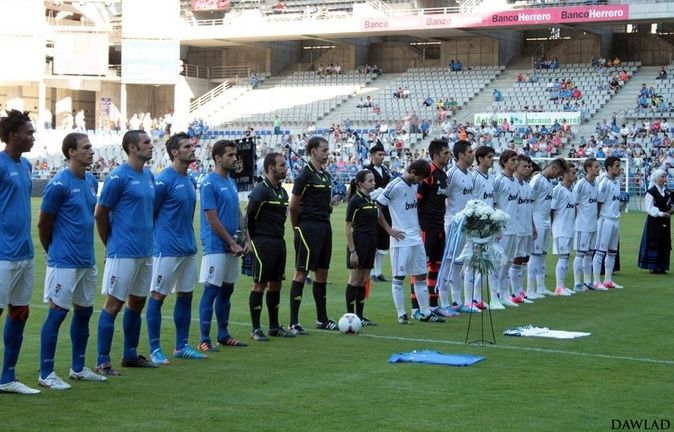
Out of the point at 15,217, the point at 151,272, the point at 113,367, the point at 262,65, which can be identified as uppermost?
the point at 262,65

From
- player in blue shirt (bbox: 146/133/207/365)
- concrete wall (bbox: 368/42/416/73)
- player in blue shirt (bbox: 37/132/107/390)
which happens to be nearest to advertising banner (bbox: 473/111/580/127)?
concrete wall (bbox: 368/42/416/73)

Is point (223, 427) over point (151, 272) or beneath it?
beneath

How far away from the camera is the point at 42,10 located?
221ft

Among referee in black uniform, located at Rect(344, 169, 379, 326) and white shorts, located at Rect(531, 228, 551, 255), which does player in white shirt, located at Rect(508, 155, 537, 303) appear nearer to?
white shorts, located at Rect(531, 228, 551, 255)

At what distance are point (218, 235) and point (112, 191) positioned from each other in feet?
5.49

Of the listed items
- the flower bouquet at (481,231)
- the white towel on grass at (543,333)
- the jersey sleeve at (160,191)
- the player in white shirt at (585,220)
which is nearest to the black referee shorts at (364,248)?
the flower bouquet at (481,231)

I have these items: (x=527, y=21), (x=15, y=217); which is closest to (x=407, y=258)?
(x=15, y=217)

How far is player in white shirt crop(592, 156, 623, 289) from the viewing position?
1809cm

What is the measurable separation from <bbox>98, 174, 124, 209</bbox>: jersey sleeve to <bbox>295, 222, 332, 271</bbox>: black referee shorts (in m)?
3.08

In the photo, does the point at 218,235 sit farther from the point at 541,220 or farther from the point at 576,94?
the point at 576,94

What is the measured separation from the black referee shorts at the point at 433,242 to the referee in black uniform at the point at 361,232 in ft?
4.36

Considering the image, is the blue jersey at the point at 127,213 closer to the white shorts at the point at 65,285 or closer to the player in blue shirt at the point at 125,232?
the player in blue shirt at the point at 125,232

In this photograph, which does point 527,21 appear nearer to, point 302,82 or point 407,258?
A: point 302,82

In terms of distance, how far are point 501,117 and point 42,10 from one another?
32.6 meters
